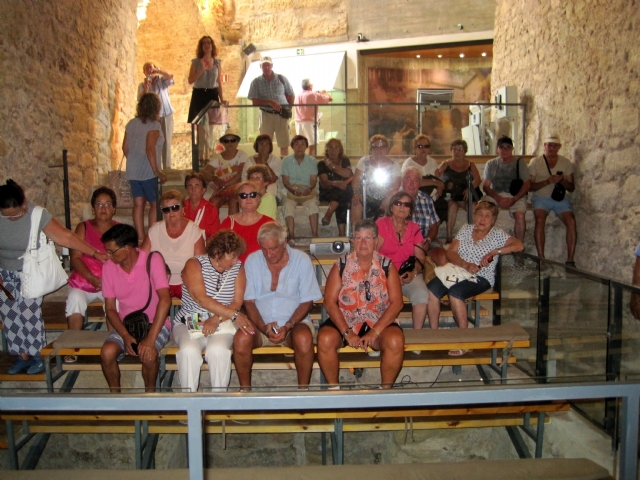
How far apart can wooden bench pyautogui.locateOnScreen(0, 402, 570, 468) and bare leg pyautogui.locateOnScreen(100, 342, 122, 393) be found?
0.26m

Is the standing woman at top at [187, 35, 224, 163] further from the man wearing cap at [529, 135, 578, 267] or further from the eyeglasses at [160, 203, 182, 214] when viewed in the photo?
the man wearing cap at [529, 135, 578, 267]

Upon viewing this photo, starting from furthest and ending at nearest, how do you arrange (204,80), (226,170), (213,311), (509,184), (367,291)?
1. (204,80)
2. (509,184)
3. (226,170)
4. (367,291)
5. (213,311)

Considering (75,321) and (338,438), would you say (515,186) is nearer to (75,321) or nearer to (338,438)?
(338,438)

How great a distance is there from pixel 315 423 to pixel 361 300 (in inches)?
34.8

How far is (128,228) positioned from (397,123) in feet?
23.6

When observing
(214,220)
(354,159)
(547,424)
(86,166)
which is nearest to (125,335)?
(214,220)

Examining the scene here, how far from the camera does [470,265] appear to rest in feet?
14.2

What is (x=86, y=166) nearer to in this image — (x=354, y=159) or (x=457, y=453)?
(x=354, y=159)

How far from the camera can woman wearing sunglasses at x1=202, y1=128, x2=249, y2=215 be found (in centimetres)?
612

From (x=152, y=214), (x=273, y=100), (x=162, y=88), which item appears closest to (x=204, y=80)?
(x=162, y=88)

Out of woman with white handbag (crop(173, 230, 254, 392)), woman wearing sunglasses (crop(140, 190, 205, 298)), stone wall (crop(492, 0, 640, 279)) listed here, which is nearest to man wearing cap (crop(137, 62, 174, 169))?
woman wearing sunglasses (crop(140, 190, 205, 298))

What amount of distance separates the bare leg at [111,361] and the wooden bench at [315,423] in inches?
10.3

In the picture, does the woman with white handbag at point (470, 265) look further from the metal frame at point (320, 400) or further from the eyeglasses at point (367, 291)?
the metal frame at point (320, 400)

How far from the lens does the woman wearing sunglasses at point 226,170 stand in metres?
6.12
